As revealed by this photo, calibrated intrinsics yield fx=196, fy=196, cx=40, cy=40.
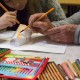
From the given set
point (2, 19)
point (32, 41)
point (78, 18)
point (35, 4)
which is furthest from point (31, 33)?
point (35, 4)

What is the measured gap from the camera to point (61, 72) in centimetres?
58

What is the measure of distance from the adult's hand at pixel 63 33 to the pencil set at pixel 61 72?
0.87 ft

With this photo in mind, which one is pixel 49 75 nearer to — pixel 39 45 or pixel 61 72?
pixel 61 72

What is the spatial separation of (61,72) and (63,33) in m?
0.35

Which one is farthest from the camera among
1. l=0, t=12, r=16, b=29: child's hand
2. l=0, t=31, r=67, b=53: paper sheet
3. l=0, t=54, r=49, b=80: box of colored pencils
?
l=0, t=12, r=16, b=29: child's hand

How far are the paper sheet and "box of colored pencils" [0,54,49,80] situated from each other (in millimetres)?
150

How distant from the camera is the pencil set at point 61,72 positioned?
0.56 metres

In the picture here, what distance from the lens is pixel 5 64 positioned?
62 cm

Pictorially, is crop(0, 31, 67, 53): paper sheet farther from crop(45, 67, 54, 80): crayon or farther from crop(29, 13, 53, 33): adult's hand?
crop(45, 67, 54, 80): crayon

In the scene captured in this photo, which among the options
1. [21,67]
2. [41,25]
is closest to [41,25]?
[41,25]

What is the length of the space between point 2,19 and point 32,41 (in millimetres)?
195

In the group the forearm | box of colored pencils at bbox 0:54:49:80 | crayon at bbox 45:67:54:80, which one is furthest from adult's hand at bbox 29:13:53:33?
crayon at bbox 45:67:54:80

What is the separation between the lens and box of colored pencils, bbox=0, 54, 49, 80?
0.54m

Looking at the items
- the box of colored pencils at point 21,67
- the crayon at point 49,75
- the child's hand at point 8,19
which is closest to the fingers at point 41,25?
the child's hand at point 8,19
